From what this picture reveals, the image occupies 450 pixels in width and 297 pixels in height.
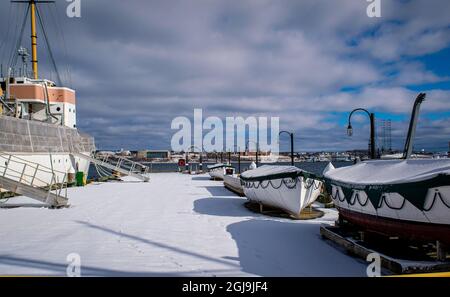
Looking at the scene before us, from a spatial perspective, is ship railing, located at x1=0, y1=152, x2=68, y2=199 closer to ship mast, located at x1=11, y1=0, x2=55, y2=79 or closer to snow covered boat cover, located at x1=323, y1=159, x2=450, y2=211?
snow covered boat cover, located at x1=323, y1=159, x2=450, y2=211

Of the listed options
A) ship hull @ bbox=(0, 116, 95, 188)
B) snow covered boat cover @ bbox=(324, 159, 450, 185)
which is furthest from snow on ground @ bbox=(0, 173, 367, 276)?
ship hull @ bbox=(0, 116, 95, 188)

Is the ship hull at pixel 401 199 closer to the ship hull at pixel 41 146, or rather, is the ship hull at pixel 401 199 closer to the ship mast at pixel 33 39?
→ the ship hull at pixel 41 146

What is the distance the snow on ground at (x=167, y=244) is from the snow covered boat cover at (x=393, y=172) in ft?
6.55

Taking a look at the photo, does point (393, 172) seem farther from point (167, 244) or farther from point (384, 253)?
point (167, 244)

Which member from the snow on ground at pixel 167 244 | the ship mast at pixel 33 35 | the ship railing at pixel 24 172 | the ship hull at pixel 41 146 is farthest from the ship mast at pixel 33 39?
the snow on ground at pixel 167 244

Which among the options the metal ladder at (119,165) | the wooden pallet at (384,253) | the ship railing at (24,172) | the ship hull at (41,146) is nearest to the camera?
the wooden pallet at (384,253)

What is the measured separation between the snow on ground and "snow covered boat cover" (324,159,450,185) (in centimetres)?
200

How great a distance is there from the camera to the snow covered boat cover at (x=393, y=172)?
261 inches

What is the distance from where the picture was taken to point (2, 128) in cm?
2059

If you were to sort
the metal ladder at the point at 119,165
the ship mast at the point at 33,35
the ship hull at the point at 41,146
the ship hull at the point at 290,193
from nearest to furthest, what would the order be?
1. the ship hull at the point at 290,193
2. the ship hull at the point at 41,146
3. the metal ladder at the point at 119,165
4. the ship mast at the point at 33,35
